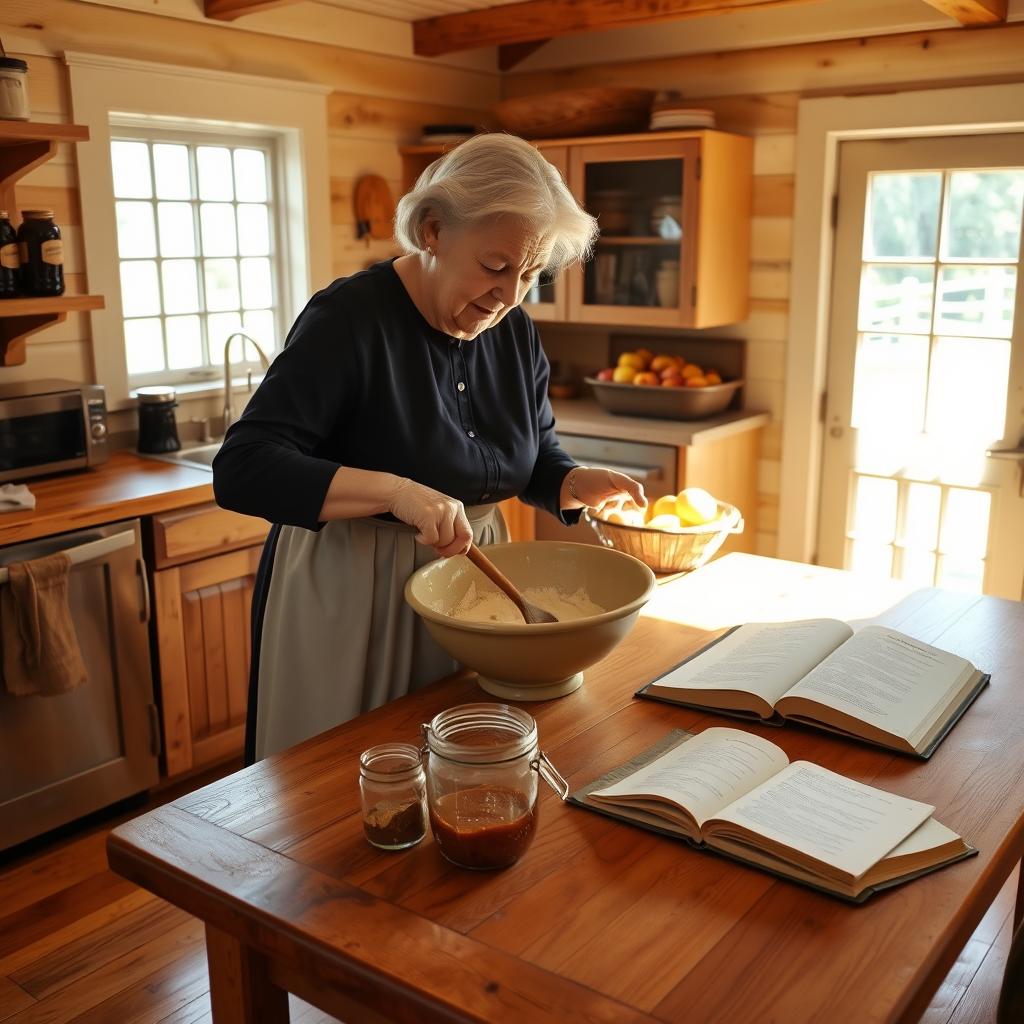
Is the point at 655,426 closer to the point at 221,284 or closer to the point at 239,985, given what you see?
the point at 221,284

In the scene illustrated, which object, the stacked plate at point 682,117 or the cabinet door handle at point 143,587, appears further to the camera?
the stacked plate at point 682,117

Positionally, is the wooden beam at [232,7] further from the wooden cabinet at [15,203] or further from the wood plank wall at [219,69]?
the wooden cabinet at [15,203]

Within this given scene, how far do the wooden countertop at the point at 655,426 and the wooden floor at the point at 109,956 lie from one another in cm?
155

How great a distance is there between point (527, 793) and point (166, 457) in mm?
2229

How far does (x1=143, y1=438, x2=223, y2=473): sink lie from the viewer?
9.68ft

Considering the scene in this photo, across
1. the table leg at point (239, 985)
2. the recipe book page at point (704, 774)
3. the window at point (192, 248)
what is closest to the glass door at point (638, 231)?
the window at point (192, 248)

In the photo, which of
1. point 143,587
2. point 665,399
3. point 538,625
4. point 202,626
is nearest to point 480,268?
point 538,625

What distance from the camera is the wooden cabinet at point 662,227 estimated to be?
3.39 m

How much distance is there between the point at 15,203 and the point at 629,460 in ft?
6.14

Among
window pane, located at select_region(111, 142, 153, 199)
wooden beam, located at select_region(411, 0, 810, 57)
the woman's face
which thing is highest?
wooden beam, located at select_region(411, 0, 810, 57)

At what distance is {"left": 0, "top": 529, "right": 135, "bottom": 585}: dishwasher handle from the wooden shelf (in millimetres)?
568

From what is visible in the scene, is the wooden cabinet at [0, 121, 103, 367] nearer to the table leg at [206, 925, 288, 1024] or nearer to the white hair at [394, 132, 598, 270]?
the white hair at [394, 132, 598, 270]

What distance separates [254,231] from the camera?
→ 354cm

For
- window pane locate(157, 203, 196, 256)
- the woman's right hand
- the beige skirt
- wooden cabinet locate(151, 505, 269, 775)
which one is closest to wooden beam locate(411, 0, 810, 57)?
window pane locate(157, 203, 196, 256)
